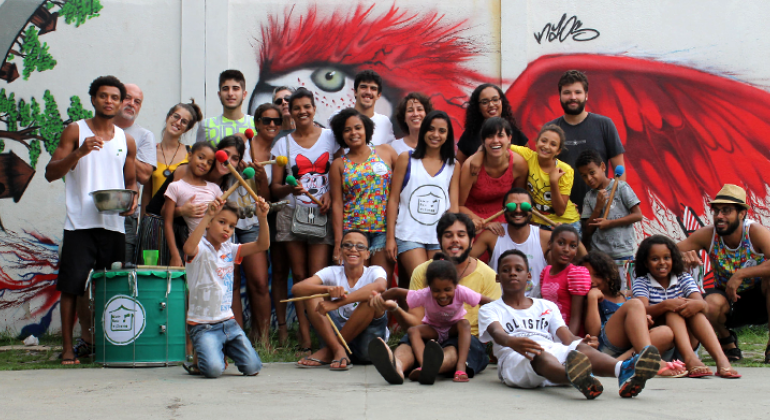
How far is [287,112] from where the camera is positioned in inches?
234

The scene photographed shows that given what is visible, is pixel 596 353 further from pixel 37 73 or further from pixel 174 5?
pixel 37 73

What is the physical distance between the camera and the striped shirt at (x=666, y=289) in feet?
14.8

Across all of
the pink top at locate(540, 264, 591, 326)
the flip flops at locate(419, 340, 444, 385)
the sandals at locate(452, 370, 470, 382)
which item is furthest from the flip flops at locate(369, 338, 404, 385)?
the pink top at locate(540, 264, 591, 326)

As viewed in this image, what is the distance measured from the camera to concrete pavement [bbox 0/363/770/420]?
Result: 308cm

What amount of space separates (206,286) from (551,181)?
243cm

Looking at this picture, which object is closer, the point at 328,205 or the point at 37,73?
the point at 328,205

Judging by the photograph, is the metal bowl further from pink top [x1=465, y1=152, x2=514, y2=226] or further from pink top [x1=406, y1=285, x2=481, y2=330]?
pink top [x1=465, y1=152, x2=514, y2=226]

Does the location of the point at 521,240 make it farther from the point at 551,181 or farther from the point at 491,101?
the point at 491,101

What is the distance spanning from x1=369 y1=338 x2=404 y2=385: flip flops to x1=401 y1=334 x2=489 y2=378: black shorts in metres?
0.38

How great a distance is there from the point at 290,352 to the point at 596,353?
2427 millimetres

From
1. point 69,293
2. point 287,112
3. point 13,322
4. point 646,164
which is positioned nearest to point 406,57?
point 287,112

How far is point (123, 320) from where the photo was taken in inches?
185

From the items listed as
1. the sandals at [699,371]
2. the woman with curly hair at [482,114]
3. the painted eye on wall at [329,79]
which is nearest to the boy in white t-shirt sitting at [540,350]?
the sandals at [699,371]
